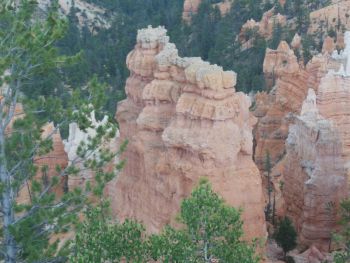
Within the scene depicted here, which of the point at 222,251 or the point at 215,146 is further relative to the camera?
the point at 215,146

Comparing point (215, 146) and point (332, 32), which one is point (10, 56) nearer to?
point (215, 146)

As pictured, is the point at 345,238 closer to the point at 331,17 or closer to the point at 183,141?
the point at 183,141

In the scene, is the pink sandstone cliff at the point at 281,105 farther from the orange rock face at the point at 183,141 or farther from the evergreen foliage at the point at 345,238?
the orange rock face at the point at 183,141

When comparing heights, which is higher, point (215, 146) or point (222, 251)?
point (215, 146)

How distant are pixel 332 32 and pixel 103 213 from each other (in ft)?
148

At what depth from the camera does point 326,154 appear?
79.8ft

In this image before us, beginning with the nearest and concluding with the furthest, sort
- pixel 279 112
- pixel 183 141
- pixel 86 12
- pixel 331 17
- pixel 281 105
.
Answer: pixel 183 141 < pixel 281 105 < pixel 279 112 < pixel 331 17 < pixel 86 12

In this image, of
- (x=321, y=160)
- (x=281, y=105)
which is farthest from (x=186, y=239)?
(x=281, y=105)

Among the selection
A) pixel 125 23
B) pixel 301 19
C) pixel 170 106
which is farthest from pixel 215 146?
pixel 125 23

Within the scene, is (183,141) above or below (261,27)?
below

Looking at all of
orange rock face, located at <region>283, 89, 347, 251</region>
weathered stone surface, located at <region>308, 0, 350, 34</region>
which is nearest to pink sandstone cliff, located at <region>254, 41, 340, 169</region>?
orange rock face, located at <region>283, 89, 347, 251</region>

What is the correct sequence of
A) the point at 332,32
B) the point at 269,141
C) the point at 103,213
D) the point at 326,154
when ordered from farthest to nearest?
the point at 332,32, the point at 269,141, the point at 326,154, the point at 103,213

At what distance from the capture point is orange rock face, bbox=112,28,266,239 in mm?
18438

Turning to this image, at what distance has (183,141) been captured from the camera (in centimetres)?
1864
